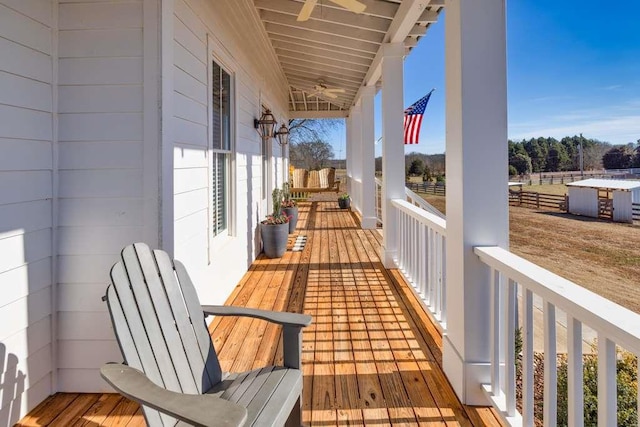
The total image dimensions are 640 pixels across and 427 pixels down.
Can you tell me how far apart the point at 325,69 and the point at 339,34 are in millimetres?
1982

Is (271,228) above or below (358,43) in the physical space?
below

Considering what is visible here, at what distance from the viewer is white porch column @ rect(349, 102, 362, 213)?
9595mm

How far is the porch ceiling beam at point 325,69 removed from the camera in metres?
6.40

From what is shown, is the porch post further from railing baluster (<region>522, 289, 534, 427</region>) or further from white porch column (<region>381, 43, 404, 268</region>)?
Result: railing baluster (<region>522, 289, 534, 427</region>)

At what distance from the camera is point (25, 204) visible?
72.4 inches

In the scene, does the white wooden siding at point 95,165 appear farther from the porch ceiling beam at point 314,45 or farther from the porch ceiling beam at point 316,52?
the porch ceiling beam at point 316,52

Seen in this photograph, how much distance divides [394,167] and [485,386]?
316cm

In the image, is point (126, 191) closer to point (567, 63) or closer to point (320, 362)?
point (320, 362)

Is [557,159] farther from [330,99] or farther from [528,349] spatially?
[330,99]

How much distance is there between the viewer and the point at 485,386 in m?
1.98

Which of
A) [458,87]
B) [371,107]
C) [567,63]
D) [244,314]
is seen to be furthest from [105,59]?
[371,107]

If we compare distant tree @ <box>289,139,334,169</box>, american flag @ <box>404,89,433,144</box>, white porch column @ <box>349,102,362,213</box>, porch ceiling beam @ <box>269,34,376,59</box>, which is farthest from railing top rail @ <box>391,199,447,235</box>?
distant tree @ <box>289,139,334,169</box>

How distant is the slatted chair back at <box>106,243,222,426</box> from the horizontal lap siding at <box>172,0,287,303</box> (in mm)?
759

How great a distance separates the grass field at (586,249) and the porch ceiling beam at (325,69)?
435cm
